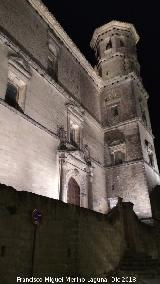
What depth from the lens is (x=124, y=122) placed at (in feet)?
71.0

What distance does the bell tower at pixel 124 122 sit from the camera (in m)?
19.3

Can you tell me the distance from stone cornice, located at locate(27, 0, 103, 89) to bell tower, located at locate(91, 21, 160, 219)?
1826mm

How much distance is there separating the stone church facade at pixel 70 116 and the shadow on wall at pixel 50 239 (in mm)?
4594

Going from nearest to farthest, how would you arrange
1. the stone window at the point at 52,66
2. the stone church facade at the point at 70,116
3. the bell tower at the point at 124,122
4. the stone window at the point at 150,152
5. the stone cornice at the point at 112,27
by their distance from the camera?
1. the stone church facade at the point at 70,116
2. the stone window at the point at 52,66
3. the bell tower at the point at 124,122
4. the stone window at the point at 150,152
5. the stone cornice at the point at 112,27

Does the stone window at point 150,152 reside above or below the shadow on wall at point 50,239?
above

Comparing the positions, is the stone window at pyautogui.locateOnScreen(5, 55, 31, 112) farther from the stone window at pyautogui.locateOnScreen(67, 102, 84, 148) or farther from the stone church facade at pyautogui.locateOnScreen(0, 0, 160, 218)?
the stone window at pyautogui.locateOnScreen(67, 102, 84, 148)

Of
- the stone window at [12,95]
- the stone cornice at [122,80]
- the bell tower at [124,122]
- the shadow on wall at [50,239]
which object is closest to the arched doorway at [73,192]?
the bell tower at [124,122]

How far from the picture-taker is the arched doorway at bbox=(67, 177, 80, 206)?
16234 mm

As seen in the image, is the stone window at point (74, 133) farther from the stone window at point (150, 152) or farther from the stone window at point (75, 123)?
the stone window at point (150, 152)

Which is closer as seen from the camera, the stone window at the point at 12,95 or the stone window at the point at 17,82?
the stone window at the point at 12,95

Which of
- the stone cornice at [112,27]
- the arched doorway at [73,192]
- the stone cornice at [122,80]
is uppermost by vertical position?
the stone cornice at [112,27]

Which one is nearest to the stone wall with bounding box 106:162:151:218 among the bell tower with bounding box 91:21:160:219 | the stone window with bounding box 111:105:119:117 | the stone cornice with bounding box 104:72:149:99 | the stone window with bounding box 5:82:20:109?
the bell tower with bounding box 91:21:160:219

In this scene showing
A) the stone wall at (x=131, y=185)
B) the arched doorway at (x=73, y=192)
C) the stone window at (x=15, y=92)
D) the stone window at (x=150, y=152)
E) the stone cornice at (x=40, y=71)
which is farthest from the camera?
the stone window at (x=150, y=152)

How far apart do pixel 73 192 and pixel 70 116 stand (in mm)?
5248
